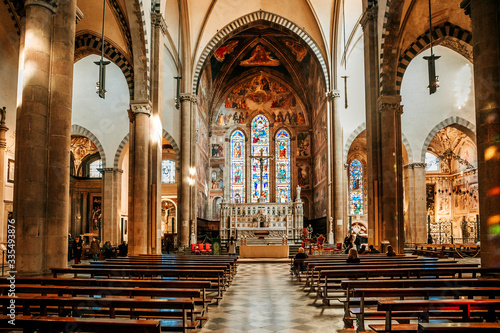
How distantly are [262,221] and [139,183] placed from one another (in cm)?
1314

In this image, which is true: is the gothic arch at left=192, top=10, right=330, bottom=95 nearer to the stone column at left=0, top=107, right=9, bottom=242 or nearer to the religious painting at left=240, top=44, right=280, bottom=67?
the religious painting at left=240, top=44, right=280, bottom=67

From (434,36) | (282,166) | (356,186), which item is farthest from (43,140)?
(282,166)

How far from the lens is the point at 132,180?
640 inches

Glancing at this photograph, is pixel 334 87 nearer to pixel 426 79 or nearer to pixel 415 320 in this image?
pixel 426 79

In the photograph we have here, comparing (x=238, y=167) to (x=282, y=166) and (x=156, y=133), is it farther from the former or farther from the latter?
(x=156, y=133)

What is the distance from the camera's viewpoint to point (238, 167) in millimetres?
39281

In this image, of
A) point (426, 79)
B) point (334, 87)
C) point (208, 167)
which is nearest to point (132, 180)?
point (334, 87)

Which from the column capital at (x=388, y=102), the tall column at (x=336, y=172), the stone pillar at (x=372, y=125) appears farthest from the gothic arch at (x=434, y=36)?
the tall column at (x=336, y=172)

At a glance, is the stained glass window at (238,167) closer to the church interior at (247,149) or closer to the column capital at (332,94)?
the church interior at (247,149)

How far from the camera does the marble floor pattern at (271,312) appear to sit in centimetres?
648

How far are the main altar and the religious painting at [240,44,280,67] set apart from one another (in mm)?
12601

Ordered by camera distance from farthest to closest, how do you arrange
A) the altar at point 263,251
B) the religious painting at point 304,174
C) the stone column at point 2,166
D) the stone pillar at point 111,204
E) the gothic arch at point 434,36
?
the religious painting at point 304,174 < the stone pillar at point 111,204 < the altar at point 263,251 < the gothic arch at point 434,36 < the stone column at point 2,166

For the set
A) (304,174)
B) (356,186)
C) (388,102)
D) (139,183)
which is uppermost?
(388,102)

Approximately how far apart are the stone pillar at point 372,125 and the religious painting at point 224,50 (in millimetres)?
18395
